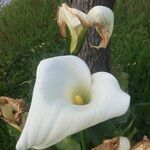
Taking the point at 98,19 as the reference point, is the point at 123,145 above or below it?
below

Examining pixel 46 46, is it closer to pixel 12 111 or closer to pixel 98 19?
pixel 12 111

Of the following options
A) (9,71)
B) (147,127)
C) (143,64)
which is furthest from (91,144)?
(9,71)

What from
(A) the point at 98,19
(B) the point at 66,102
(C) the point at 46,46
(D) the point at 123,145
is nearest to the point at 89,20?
(A) the point at 98,19

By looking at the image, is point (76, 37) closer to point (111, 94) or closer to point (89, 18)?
point (89, 18)

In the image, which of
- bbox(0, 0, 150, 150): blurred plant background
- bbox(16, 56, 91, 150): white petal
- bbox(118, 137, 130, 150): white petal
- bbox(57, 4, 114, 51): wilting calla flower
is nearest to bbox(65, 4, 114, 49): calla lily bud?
bbox(57, 4, 114, 51): wilting calla flower

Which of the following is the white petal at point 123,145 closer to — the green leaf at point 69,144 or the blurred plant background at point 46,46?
the green leaf at point 69,144

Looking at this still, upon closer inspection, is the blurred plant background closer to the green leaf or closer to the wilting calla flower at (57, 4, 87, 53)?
the green leaf
